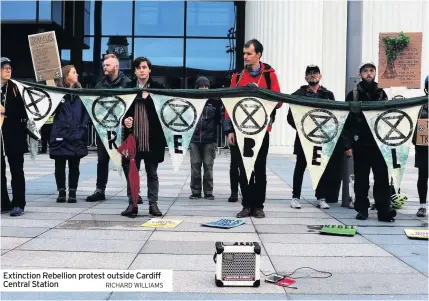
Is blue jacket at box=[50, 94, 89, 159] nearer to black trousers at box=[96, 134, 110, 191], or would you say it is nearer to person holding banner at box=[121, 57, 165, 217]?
black trousers at box=[96, 134, 110, 191]

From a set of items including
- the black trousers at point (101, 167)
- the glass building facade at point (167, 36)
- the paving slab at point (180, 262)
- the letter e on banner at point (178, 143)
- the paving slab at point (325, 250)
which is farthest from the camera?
the glass building facade at point (167, 36)

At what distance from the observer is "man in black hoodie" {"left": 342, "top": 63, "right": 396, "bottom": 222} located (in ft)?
21.6

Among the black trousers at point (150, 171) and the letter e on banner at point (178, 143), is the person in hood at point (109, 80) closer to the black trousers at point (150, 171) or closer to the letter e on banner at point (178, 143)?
the black trousers at point (150, 171)

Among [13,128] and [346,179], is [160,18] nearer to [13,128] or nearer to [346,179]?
[346,179]

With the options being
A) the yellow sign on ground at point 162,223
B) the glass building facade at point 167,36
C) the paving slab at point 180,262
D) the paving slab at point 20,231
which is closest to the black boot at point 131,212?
the yellow sign on ground at point 162,223

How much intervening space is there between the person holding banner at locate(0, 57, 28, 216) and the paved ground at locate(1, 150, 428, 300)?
19.0 inches

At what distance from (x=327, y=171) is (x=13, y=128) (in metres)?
4.65

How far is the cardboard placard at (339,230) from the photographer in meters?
5.75

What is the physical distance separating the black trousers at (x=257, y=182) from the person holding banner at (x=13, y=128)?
2.82 metres

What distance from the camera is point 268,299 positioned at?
361 centimetres

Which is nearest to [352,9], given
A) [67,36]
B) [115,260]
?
[115,260]

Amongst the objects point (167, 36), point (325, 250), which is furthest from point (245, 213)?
point (167, 36)

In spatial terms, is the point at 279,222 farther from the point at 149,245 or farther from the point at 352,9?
the point at 352,9

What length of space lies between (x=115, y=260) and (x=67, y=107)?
390cm
